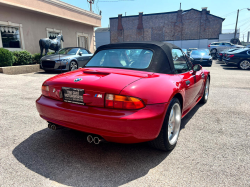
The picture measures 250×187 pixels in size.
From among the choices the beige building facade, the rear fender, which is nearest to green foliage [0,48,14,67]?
the beige building facade

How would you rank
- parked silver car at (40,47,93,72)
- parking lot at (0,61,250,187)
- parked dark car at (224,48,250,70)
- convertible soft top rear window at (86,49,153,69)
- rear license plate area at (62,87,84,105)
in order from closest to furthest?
parking lot at (0,61,250,187) → rear license plate area at (62,87,84,105) → convertible soft top rear window at (86,49,153,69) → parked silver car at (40,47,93,72) → parked dark car at (224,48,250,70)

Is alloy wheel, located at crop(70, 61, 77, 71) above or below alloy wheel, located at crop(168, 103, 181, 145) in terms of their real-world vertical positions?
above

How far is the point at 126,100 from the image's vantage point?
85.0 inches

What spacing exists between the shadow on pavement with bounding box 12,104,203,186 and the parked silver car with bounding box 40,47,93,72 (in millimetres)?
7082

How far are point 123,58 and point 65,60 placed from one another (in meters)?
7.62

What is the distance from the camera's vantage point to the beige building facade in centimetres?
1229

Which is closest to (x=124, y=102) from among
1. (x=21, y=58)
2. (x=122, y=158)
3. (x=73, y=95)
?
(x=73, y=95)

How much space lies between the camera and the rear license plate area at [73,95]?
7.73ft

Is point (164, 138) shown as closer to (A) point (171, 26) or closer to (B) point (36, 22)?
(B) point (36, 22)

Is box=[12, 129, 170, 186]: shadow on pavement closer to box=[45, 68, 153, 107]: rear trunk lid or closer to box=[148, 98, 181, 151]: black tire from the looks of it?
box=[148, 98, 181, 151]: black tire

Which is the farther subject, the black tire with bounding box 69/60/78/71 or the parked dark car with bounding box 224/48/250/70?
the parked dark car with bounding box 224/48/250/70

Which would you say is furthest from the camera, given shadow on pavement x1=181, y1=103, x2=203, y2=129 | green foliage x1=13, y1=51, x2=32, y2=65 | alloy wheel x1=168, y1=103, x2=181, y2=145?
green foliage x1=13, y1=51, x2=32, y2=65

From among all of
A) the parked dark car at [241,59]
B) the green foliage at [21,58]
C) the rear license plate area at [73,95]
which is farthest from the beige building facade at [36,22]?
the parked dark car at [241,59]

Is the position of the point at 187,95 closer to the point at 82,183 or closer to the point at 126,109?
the point at 126,109
